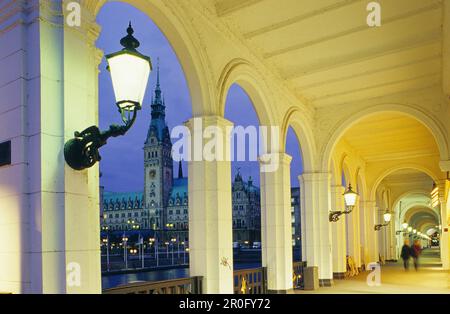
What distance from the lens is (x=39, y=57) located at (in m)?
4.63

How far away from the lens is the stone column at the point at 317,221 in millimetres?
14031

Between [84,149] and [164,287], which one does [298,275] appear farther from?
[84,149]

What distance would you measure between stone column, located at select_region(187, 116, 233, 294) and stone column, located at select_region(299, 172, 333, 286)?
612 cm

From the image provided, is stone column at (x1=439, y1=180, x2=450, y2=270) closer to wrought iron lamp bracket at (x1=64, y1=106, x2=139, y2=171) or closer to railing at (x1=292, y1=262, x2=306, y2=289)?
railing at (x1=292, y1=262, x2=306, y2=289)

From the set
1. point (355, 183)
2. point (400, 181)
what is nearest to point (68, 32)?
point (355, 183)

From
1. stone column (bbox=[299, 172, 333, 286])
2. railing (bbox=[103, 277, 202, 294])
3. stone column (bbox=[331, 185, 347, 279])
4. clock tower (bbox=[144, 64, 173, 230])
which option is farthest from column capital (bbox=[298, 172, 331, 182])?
clock tower (bbox=[144, 64, 173, 230])

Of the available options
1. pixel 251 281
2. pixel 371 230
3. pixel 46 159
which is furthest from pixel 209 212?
pixel 371 230

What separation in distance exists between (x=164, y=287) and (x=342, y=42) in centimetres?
616

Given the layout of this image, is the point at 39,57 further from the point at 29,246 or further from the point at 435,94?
the point at 435,94

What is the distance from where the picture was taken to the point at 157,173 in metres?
117

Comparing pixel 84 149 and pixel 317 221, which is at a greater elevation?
pixel 84 149

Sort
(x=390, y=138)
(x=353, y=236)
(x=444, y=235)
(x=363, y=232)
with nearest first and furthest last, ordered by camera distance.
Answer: (x=390, y=138) → (x=353, y=236) → (x=444, y=235) → (x=363, y=232)

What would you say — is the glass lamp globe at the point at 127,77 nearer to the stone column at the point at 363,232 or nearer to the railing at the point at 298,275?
the railing at the point at 298,275

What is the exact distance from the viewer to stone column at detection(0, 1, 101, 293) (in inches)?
177
